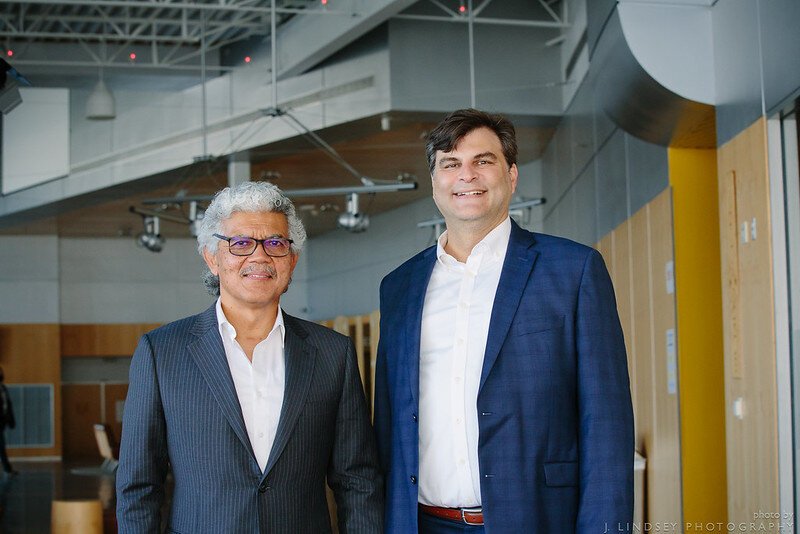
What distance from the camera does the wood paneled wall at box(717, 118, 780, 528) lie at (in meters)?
4.82

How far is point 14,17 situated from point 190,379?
38.9 feet

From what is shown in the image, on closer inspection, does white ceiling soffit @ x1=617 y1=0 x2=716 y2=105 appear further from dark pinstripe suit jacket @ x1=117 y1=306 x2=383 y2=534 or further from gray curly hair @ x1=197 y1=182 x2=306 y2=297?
dark pinstripe suit jacket @ x1=117 y1=306 x2=383 y2=534

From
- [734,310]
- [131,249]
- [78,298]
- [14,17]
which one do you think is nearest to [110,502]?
[78,298]

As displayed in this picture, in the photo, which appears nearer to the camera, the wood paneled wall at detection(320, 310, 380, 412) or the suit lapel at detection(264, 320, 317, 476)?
the suit lapel at detection(264, 320, 317, 476)

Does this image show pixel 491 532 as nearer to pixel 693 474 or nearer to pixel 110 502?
pixel 693 474

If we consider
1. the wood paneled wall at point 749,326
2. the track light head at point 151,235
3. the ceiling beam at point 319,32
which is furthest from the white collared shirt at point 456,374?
the track light head at point 151,235

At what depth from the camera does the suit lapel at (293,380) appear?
107 inches

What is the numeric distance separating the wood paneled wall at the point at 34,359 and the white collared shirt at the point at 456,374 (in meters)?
9.75

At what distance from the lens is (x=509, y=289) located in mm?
2729

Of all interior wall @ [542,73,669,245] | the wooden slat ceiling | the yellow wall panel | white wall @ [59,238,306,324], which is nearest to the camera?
the yellow wall panel

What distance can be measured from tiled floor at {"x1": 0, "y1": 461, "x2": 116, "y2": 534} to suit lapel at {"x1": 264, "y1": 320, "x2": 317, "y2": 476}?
7058 millimetres

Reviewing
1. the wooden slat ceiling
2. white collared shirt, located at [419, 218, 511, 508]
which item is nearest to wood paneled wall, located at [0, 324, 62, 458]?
the wooden slat ceiling

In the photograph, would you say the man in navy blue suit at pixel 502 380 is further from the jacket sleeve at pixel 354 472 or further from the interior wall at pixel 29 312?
the interior wall at pixel 29 312

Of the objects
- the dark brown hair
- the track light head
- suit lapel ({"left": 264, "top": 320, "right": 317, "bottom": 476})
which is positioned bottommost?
suit lapel ({"left": 264, "top": 320, "right": 317, "bottom": 476})
